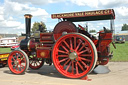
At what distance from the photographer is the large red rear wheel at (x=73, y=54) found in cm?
497

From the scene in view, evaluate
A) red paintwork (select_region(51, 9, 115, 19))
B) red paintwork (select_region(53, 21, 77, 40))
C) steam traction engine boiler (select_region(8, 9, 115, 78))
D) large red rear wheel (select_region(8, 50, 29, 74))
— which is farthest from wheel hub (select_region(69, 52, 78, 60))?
large red rear wheel (select_region(8, 50, 29, 74))

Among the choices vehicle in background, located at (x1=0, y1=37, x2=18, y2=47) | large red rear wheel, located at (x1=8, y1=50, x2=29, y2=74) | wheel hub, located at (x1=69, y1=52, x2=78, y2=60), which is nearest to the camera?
wheel hub, located at (x1=69, y1=52, x2=78, y2=60)

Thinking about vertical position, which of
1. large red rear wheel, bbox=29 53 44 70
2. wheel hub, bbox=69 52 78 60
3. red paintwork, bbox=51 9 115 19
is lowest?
large red rear wheel, bbox=29 53 44 70

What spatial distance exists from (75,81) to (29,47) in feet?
9.01

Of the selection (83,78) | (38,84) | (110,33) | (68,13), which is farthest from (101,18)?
(38,84)

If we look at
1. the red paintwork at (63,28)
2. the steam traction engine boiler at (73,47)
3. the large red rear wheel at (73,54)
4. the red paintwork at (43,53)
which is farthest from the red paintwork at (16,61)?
the red paintwork at (63,28)

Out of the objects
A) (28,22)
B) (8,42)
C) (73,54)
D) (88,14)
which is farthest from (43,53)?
(8,42)

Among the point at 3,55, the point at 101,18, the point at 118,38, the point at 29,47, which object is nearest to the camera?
the point at 101,18

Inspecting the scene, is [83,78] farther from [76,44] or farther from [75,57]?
[76,44]

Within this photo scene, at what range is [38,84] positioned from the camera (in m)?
4.56

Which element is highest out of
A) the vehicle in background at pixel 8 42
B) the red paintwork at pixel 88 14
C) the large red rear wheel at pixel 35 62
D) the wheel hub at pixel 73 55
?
the red paintwork at pixel 88 14

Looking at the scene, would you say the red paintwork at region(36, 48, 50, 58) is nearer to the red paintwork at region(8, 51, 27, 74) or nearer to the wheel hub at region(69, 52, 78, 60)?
the red paintwork at region(8, 51, 27, 74)

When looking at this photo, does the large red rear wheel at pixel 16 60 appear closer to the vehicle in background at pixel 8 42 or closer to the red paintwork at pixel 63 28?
the red paintwork at pixel 63 28

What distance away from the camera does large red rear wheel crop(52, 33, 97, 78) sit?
16.3 feet
